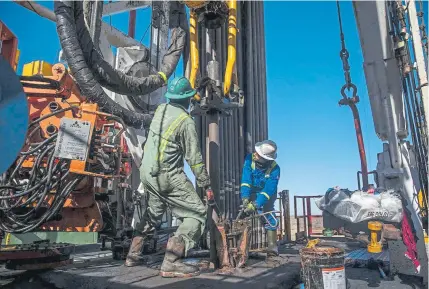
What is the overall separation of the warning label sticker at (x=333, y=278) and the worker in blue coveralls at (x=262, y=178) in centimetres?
165

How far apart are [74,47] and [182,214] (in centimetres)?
206

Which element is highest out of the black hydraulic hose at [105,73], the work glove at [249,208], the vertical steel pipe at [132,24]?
the vertical steel pipe at [132,24]

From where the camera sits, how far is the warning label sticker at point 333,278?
7.99 ft

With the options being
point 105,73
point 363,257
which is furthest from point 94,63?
point 363,257

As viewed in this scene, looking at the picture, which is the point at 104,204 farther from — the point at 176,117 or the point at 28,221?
the point at 176,117

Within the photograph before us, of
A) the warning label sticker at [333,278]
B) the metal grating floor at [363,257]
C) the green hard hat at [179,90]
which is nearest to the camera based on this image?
the warning label sticker at [333,278]

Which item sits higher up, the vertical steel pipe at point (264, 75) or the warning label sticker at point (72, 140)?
the vertical steel pipe at point (264, 75)

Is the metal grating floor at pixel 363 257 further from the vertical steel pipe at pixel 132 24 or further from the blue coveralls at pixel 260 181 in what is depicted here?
the vertical steel pipe at pixel 132 24

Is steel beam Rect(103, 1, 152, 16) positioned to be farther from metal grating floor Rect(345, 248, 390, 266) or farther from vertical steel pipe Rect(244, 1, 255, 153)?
metal grating floor Rect(345, 248, 390, 266)

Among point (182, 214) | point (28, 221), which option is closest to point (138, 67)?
point (28, 221)

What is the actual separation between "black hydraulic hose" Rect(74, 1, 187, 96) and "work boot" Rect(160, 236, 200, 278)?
2.07 metres

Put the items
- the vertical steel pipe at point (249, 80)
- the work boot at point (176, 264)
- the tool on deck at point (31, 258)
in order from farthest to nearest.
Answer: the vertical steel pipe at point (249, 80) → the tool on deck at point (31, 258) → the work boot at point (176, 264)

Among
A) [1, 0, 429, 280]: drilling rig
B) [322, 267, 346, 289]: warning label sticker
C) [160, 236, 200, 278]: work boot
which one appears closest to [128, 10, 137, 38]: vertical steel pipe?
[1, 0, 429, 280]: drilling rig

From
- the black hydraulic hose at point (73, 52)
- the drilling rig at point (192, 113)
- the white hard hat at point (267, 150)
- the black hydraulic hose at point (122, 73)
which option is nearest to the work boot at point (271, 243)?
the drilling rig at point (192, 113)
